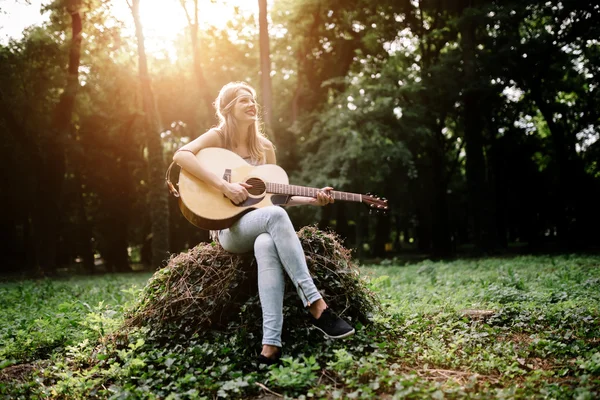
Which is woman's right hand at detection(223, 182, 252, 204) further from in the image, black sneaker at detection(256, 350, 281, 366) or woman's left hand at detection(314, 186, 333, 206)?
black sneaker at detection(256, 350, 281, 366)

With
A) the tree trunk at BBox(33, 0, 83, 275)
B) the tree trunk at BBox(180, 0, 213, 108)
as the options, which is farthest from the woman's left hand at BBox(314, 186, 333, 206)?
the tree trunk at BBox(33, 0, 83, 275)

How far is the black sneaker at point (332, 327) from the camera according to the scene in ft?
12.6

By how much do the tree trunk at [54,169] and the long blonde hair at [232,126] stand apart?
13.6m

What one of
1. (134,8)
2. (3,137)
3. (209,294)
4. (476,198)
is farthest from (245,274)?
(3,137)

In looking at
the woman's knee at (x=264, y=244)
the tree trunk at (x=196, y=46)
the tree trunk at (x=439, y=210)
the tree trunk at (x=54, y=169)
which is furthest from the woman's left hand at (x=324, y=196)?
the tree trunk at (x=439, y=210)

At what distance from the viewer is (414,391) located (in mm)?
3035

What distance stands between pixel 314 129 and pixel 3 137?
11337mm

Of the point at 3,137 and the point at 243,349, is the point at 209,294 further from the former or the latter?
the point at 3,137

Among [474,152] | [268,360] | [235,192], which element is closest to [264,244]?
[235,192]

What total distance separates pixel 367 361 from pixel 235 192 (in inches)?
68.4

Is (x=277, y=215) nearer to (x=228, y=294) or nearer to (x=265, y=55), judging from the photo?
(x=228, y=294)

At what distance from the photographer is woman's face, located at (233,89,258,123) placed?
4.70 m

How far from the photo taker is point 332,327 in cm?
386

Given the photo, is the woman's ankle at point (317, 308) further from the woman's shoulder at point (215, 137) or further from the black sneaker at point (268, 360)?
the woman's shoulder at point (215, 137)
